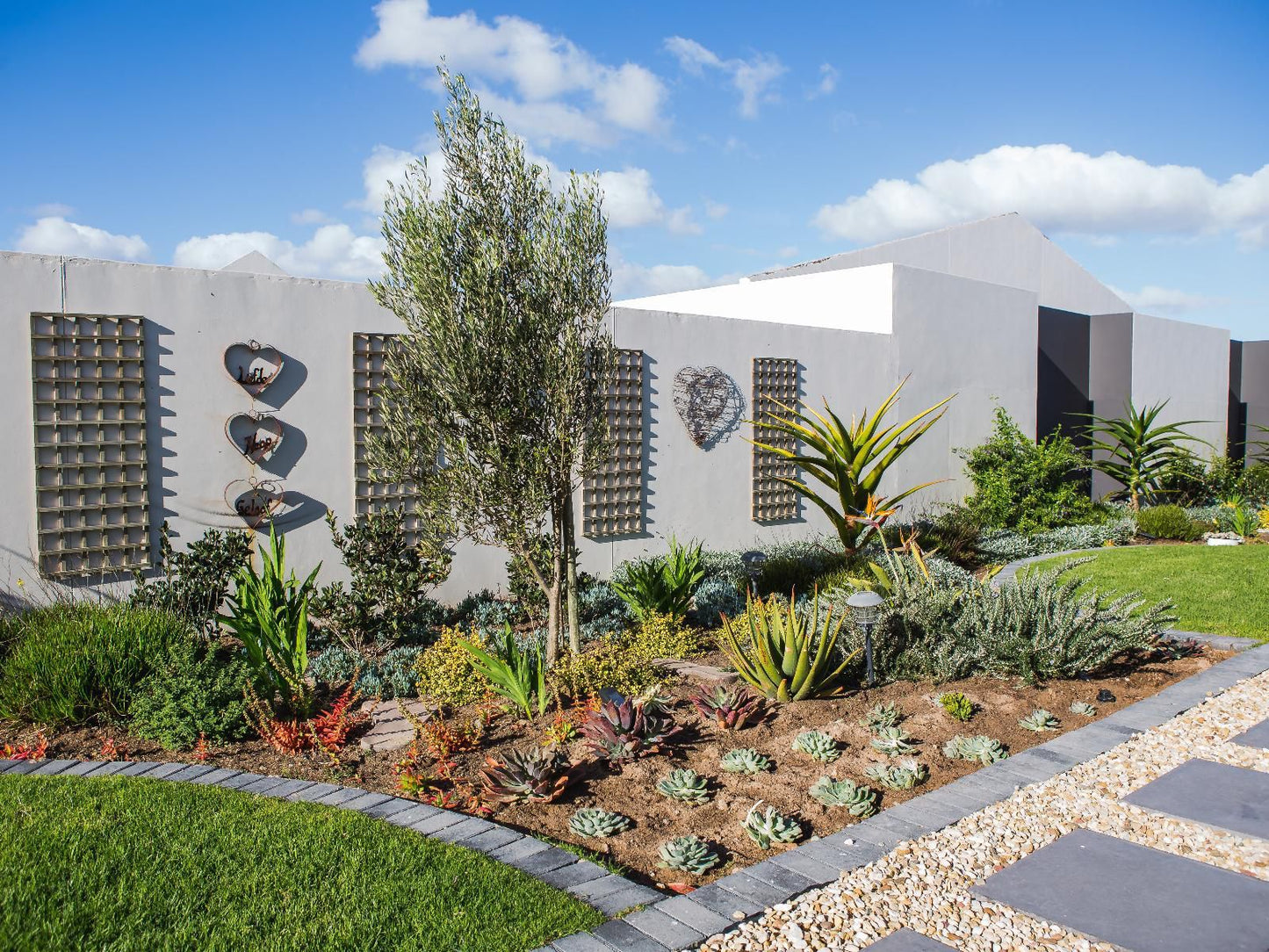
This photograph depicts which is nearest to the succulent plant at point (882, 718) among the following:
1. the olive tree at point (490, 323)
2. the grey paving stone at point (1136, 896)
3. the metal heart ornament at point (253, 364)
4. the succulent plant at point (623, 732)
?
the succulent plant at point (623, 732)

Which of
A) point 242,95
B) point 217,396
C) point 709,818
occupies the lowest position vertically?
point 709,818

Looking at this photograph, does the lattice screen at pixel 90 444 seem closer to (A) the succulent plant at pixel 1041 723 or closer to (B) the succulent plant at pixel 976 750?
(B) the succulent plant at pixel 976 750

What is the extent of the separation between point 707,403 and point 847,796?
21.4 feet

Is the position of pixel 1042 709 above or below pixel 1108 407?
below

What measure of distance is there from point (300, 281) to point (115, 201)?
15.0 feet

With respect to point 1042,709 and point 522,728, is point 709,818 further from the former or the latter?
point 1042,709

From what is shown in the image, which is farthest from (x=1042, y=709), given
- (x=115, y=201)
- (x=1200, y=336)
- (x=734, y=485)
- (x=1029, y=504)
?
(x=1200, y=336)

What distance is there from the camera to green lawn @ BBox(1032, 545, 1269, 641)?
7040 millimetres

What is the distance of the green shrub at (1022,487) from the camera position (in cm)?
1210

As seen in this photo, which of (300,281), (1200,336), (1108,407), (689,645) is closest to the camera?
(689,645)

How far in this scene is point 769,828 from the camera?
130 inches

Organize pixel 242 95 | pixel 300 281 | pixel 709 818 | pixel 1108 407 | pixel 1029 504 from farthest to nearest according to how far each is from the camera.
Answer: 1. pixel 1108 407
2. pixel 1029 504
3. pixel 242 95
4. pixel 300 281
5. pixel 709 818

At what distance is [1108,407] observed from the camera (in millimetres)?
16391

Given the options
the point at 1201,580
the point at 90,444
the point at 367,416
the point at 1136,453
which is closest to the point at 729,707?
the point at 367,416
